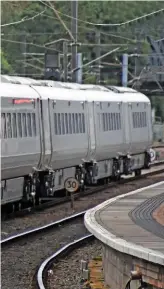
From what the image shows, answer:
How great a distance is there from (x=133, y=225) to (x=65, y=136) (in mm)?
10444

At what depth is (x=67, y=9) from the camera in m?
52.3

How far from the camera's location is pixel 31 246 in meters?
16.1

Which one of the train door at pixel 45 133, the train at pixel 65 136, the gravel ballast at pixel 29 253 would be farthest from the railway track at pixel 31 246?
the train door at pixel 45 133

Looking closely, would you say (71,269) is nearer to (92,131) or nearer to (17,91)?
(17,91)

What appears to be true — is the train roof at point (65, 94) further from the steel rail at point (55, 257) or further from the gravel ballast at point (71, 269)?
the gravel ballast at point (71, 269)

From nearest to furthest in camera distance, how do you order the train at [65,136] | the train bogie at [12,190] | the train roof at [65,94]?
the train bogie at [12,190] < the train at [65,136] < the train roof at [65,94]

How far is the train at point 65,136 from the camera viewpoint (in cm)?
1969

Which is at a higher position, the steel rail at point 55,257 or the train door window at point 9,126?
the train door window at point 9,126

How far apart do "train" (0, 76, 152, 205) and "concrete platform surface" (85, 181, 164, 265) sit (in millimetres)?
2944

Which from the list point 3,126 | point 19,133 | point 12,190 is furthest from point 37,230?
point 19,133

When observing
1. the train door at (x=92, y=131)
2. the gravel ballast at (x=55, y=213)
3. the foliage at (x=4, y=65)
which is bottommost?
the gravel ballast at (x=55, y=213)

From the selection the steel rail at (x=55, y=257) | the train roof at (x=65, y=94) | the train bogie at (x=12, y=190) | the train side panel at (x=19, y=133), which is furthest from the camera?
the train roof at (x=65, y=94)

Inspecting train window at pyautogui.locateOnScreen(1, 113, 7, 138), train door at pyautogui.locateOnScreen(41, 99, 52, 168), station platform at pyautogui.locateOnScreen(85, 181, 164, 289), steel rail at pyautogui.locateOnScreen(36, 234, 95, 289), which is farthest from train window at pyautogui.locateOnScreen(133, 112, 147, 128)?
station platform at pyautogui.locateOnScreen(85, 181, 164, 289)

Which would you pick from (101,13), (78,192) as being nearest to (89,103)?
(78,192)
